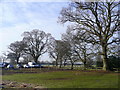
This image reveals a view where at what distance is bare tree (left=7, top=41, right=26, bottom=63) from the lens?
64000 mm

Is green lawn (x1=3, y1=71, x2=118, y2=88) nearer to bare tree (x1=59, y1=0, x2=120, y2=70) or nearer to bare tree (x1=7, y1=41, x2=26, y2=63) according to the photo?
bare tree (x1=59, y1=0, x2=120, y2=70)

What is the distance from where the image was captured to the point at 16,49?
65.7 metres

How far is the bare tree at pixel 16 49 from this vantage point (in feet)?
210

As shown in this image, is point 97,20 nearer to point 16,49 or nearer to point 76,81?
point 76,81

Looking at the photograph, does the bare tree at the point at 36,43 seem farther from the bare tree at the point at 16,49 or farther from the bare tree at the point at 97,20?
the bare tree at the point at 97,20

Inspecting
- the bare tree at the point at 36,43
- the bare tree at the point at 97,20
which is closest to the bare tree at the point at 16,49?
the bare tree at the point at 36,43

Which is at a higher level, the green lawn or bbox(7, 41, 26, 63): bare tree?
bbox(7, 41, 26, 63): bare tree

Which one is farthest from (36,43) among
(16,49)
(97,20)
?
(97,20)

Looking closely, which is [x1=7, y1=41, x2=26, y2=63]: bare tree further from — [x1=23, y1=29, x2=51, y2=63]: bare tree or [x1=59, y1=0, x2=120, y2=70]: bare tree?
[x1=59, y1=0, x2=120, y2=70]: bare tree

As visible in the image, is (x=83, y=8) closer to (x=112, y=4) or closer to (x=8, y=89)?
(x=112, y=4)

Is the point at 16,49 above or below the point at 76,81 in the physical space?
above

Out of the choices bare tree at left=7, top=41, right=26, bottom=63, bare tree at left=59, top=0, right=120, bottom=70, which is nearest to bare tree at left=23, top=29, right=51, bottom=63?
bare tree at left=7, top=41, right=26, bottom=63

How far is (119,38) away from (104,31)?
252cm

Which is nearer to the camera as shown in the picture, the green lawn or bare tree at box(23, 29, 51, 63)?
the green lawn
